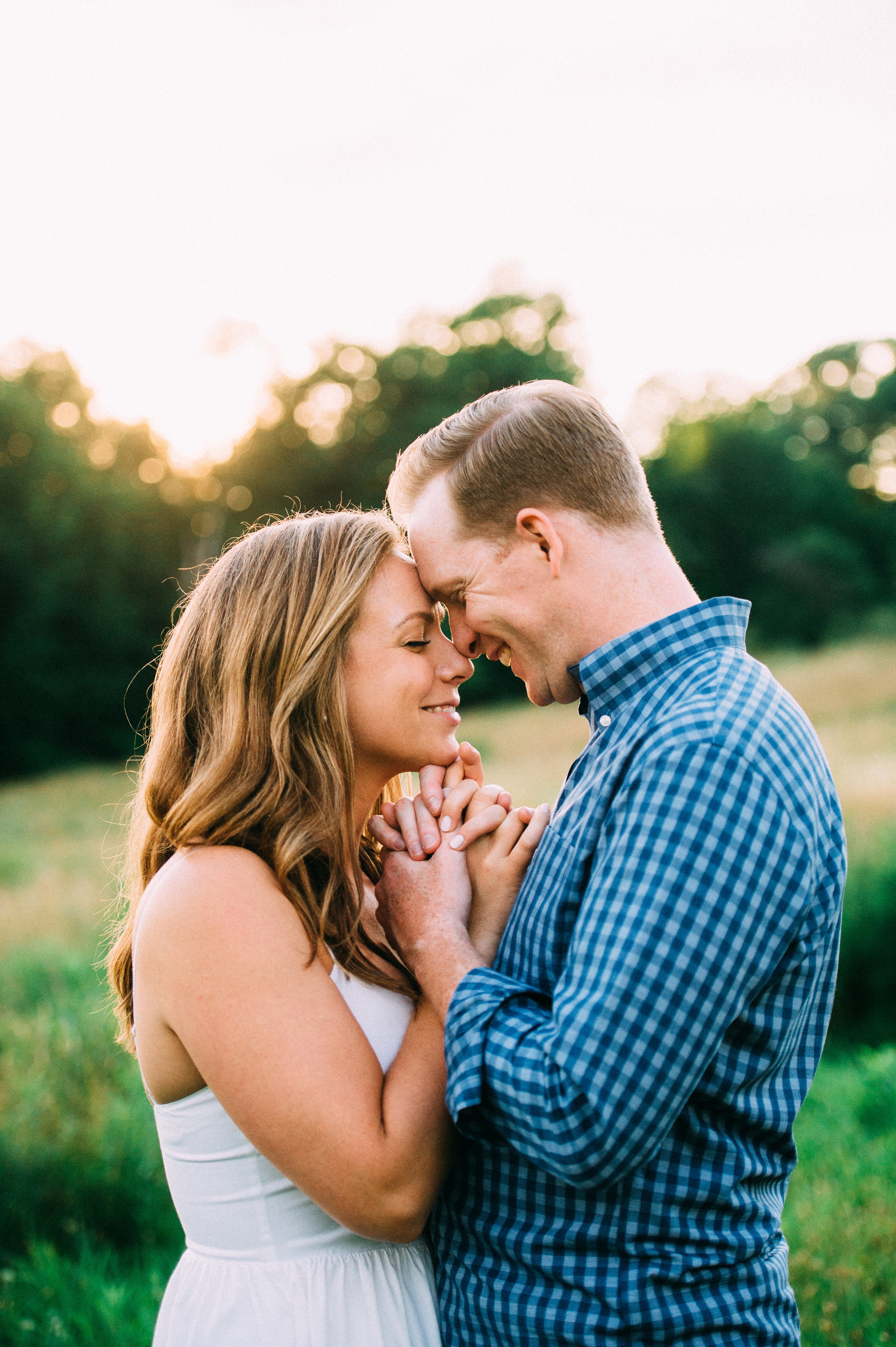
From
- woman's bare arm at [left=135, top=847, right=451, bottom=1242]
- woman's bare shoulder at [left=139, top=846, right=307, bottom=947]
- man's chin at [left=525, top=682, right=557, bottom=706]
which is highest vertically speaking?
man's chin at [left=525, top=682, right=557, bottom=706]

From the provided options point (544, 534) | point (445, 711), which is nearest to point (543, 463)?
point (544, 534)

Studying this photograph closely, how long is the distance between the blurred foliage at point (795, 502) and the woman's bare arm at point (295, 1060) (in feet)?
101

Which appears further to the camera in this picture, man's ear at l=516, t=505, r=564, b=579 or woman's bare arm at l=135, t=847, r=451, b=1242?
man's ear at l=516, t=505, r=564, b=579

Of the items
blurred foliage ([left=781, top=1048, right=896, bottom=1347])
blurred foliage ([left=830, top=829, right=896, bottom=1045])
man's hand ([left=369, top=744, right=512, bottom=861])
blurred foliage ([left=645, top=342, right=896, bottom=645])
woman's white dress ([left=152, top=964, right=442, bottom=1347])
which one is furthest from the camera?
blurred foliage ([left=645, top=342, right=896, bottom=645])

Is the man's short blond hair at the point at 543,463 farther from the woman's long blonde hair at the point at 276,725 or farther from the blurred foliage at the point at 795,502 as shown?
the blurred foliage at the point at 795,502

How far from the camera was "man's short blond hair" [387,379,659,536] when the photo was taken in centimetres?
222

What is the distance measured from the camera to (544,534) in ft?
7.26

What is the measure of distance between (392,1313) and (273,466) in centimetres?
3108

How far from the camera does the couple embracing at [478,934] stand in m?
1.62

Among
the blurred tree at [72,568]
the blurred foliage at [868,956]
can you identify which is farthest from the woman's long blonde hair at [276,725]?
the blurred tree at [72,568]

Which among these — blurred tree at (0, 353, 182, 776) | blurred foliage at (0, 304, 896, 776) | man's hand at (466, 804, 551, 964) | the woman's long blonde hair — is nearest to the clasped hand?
man's hand at (466, 804, 551, 964)

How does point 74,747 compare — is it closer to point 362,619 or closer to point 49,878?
point 49,878

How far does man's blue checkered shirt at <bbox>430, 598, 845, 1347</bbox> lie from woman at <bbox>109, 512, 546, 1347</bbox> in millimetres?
196

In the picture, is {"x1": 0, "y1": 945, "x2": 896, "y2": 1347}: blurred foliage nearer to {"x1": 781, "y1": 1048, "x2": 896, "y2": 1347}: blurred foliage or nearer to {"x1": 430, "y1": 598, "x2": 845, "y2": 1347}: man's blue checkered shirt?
{"x1": 781, "y1": 1048, "x2": 896, "y2": 1347}: blurred foliage
